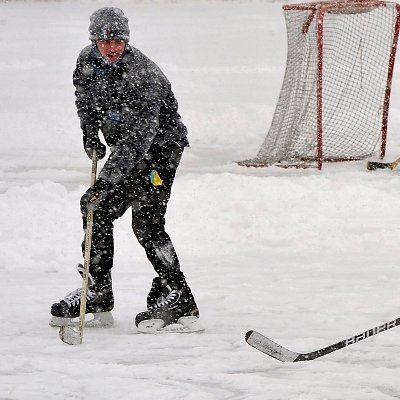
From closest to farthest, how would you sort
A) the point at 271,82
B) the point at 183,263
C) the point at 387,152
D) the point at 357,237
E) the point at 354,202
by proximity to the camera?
the point at 183,263 < the point at 357,237 < the point at 354,202 < the point at 387,152 < the point at 271,82

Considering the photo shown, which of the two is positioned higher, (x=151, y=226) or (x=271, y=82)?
(x=151, y=226)

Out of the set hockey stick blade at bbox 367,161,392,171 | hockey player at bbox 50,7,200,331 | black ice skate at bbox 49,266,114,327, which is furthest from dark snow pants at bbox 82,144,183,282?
hockey stick blade at bbox 367,161,392,171

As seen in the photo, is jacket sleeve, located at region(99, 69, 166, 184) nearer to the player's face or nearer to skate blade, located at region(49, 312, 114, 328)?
the player's face

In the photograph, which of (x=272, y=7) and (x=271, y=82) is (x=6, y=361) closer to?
(x=271, y=82)

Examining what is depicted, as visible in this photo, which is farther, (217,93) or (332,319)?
(217,93)

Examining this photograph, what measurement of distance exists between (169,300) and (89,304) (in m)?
0.44

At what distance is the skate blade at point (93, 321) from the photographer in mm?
5754

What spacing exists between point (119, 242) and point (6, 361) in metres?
A: 3.28

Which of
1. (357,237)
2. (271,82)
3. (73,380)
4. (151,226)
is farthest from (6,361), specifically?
(271,82)

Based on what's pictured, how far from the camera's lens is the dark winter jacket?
528cm

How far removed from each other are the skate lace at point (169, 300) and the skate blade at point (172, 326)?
0.09 metres

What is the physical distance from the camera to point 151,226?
5.54 metres

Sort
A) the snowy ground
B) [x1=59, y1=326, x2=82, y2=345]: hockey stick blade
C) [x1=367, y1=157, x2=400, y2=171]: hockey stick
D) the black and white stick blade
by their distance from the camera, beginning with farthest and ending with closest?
[x1=367, y1=157, x2=400, y2=171]: hockey stick < [x1=59, y1=326, x2=82, y2=345]: hockey stick blade < the black and white stick blade < the snowy ground

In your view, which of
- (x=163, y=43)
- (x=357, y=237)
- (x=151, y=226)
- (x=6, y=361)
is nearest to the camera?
(x=6, y=361)
